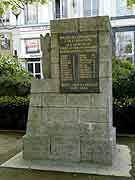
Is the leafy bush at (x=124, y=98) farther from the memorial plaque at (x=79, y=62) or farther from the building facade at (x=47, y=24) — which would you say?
the building facade at (x=47, y=24)

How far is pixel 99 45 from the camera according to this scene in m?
6.39

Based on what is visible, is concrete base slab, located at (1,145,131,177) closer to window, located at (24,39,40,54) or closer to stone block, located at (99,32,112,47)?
stone block, located at (99,32,112,47)

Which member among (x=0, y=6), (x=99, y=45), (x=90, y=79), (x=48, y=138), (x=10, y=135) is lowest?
(x=10, y=135)

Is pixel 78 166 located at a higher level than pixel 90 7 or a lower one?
lower

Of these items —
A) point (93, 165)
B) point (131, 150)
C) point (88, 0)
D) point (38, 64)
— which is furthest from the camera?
point (38, 64)

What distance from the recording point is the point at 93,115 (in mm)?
6391

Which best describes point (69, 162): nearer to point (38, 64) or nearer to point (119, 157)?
point (119, 157)

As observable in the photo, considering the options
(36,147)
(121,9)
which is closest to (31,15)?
(121,9)

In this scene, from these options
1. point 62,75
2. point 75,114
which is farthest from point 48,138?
point 62,75

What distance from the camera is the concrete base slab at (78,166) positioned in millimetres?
5988

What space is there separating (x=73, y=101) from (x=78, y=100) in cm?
11

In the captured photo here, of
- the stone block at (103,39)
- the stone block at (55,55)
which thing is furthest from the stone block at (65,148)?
the stone block at (103,39)

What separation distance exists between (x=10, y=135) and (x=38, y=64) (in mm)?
19492

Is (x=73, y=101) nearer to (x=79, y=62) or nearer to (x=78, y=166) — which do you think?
(x=79, y=62)
